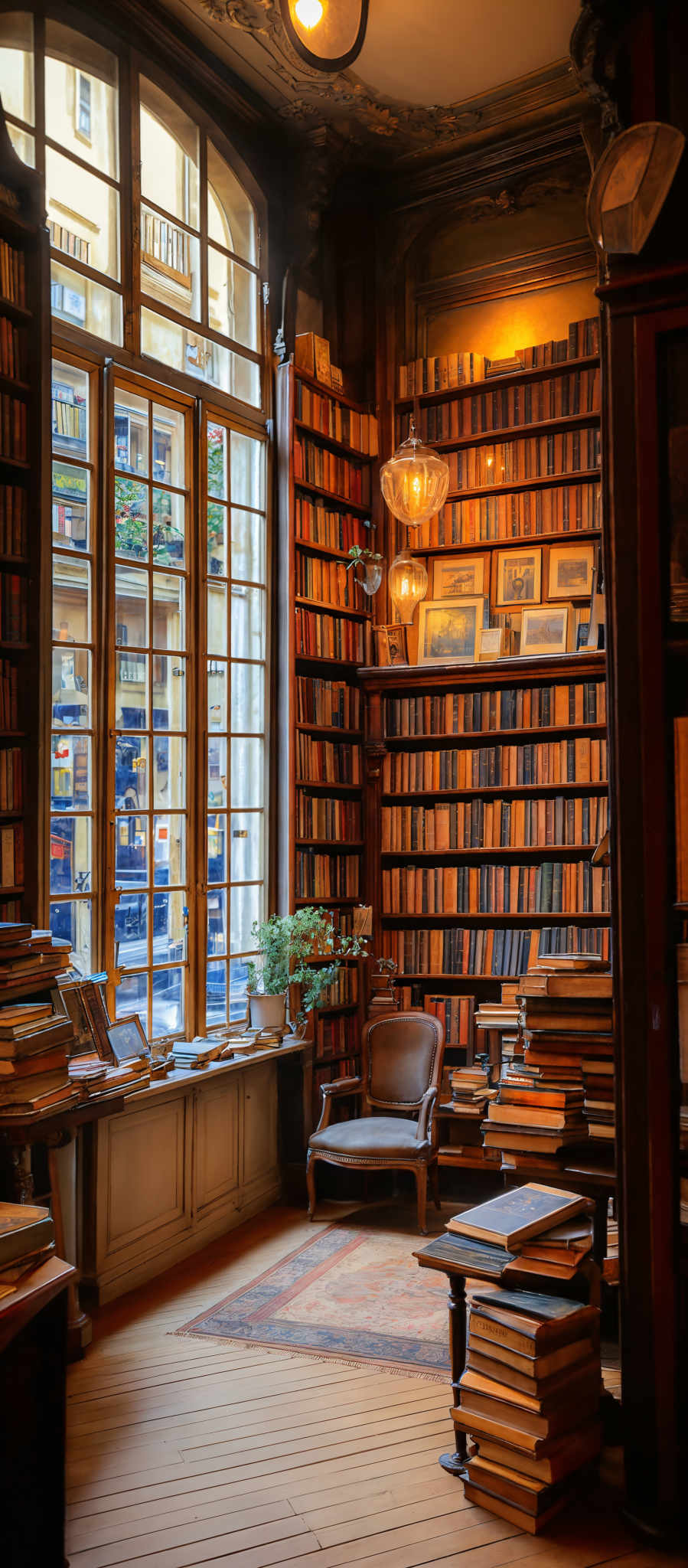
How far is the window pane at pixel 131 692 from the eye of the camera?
425 centimetres

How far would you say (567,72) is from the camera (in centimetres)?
482

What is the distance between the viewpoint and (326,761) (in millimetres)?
5289

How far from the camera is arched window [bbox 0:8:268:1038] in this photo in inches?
159

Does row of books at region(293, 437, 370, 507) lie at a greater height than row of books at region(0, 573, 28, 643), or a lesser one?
greater

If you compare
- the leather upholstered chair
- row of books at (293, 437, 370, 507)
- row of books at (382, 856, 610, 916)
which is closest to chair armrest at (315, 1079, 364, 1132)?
the leather upholstered chair

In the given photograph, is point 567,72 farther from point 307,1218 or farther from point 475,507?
point 307,1218

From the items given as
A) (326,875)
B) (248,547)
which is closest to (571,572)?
(248,547)

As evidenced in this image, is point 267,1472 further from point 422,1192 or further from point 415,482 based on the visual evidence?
point 415,482

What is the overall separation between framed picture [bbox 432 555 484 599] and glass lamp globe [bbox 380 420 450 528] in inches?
34.5

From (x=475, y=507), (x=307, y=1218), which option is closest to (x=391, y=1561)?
(x=307, y=1218)

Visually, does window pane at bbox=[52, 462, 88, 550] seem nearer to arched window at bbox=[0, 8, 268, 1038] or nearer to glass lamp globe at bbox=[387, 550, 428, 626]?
arched window at bbox=[0, 8, 268, 1038]

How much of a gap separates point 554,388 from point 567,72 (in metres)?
1.35

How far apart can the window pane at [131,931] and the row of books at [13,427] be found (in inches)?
67.4

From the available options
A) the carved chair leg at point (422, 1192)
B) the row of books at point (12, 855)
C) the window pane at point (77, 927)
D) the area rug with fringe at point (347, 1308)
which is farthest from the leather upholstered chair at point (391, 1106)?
the row of books at point (12, 855)
